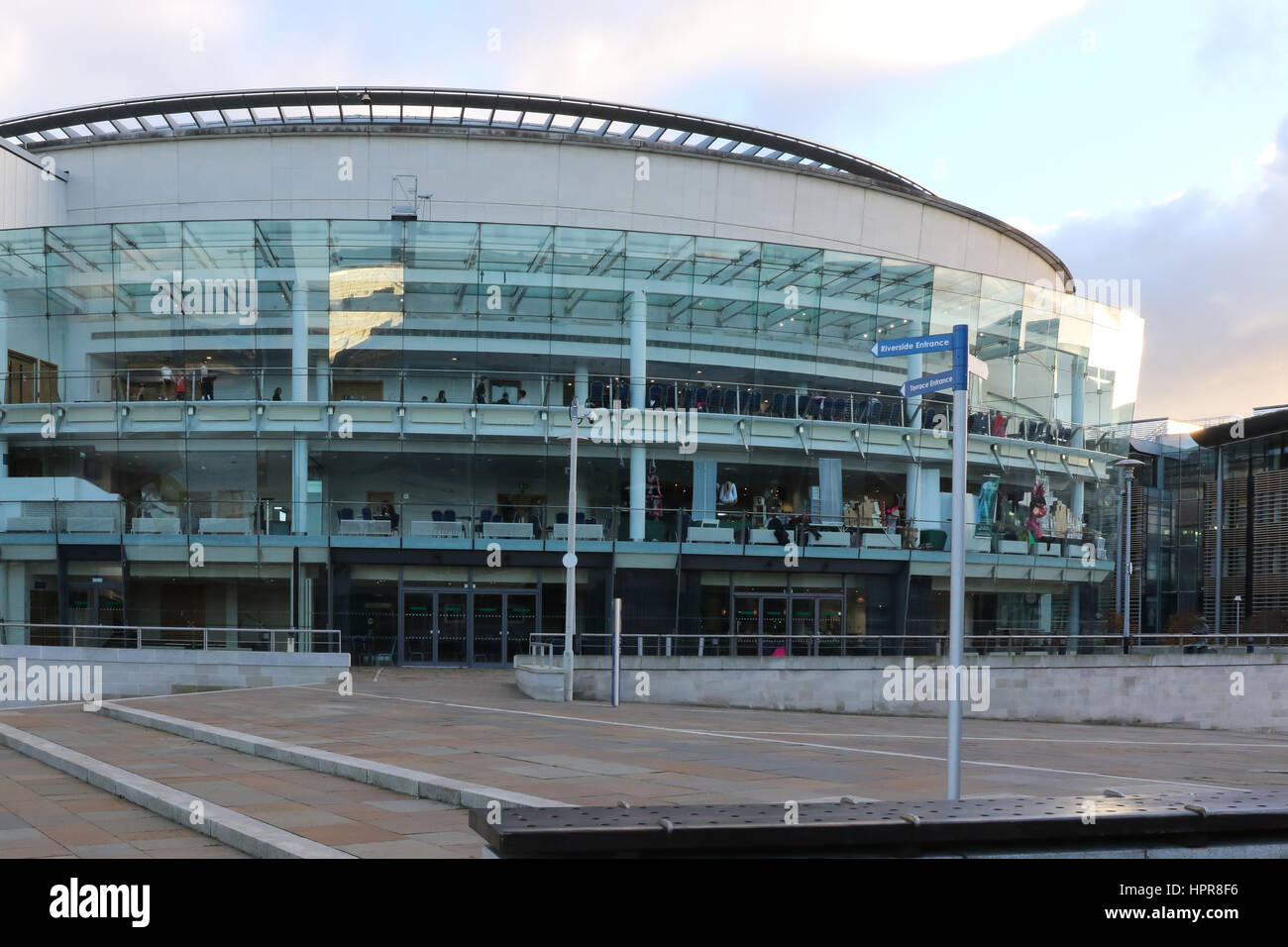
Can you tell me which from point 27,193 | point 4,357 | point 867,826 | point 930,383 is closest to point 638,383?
point 4,357

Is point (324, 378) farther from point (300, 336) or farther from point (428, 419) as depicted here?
point (428, 419)

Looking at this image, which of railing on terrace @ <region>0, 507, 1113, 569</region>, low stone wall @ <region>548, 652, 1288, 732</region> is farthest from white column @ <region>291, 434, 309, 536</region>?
low stone wall @ <region>548, 652, 1288, 732</region>

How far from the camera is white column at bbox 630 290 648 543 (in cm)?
3812

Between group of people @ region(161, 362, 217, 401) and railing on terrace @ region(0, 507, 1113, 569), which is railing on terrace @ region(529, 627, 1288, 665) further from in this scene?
group of people @ region(161, 362, 217, 401)

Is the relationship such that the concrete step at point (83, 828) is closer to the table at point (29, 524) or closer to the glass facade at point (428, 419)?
the glass facade at point (428, 419)

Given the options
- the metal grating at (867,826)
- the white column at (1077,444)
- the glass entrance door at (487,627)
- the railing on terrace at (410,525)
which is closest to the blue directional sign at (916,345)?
the metal grating at (867,826)

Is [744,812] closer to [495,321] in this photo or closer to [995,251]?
[495,321]

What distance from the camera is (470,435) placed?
37.7m

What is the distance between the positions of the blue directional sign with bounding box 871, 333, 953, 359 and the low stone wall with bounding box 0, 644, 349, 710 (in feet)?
76.3

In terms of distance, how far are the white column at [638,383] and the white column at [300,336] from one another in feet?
33.7

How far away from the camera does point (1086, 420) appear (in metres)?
45.8

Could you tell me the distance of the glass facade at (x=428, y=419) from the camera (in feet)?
123

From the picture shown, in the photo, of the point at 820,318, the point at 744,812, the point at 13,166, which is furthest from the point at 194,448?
the point at 744,812
